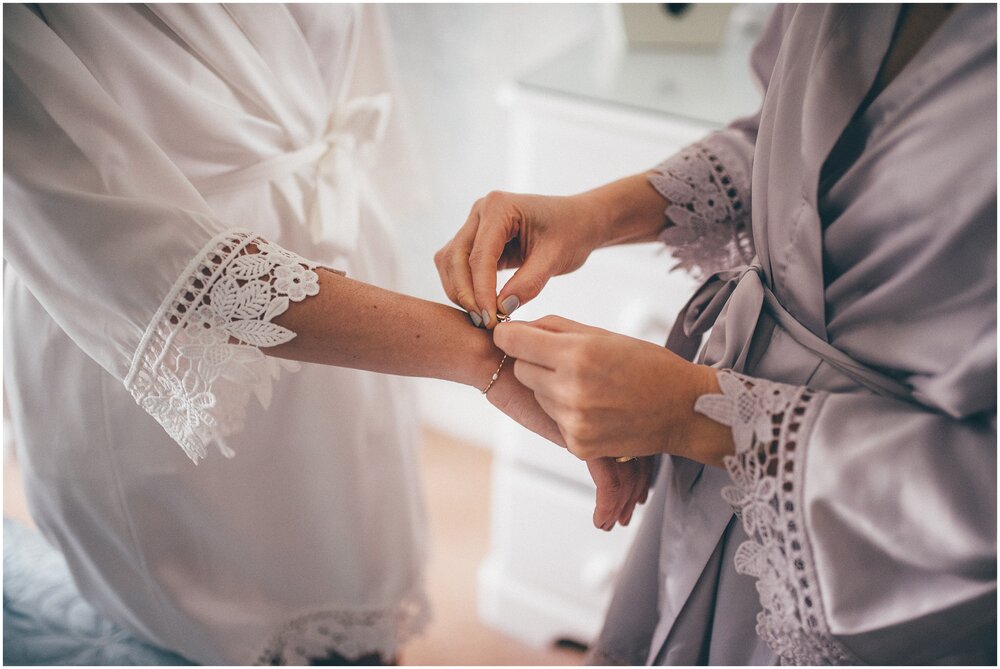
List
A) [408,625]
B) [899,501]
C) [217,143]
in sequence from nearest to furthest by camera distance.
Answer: [899,501], [217,143], [408,625]

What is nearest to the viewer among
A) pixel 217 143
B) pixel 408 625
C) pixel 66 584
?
pixel 217 143

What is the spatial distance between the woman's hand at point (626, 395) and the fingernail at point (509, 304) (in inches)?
3.1

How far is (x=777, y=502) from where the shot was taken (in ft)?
1.84

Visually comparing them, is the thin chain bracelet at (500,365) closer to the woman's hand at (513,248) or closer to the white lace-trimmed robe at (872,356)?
the woman's hand at (513,248)

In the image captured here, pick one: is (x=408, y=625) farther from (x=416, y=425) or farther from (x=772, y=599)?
(x=772, y=599)

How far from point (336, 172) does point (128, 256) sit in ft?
Result: 0.99

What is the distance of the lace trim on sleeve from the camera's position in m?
0.60

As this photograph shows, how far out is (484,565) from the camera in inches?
61.7

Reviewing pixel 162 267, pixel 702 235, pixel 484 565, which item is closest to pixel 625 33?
pixel 702 235

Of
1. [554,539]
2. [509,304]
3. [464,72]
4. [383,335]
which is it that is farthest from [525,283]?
[464,72]

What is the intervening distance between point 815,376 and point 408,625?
695mm

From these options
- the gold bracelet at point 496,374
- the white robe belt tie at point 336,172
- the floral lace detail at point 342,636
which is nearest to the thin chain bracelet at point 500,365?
the gold bracelet at point 496,374

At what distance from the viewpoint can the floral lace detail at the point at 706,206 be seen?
767 millimetres

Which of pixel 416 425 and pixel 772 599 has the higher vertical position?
pixel 772 599
